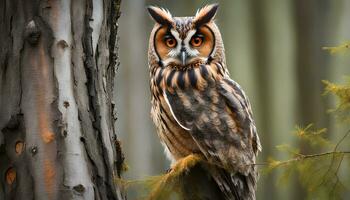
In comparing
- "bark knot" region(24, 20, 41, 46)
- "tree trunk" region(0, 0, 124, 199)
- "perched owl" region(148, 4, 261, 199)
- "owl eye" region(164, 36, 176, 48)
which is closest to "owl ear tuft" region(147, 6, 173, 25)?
"perched owl" region(148, 4, 261, 199)

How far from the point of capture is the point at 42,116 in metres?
Answer: 3.33

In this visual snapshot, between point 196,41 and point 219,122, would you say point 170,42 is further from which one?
point 219,122

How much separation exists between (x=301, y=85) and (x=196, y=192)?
6328 mm

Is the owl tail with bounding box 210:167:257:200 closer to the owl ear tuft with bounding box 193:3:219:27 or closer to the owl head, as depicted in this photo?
the owl head

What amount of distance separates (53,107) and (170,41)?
A: 130 centimetres

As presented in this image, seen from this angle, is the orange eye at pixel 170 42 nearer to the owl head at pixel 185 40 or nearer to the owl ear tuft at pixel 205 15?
the owl head at pixel 185 40

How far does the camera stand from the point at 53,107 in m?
3.35

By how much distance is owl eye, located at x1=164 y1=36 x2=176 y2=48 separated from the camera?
14.5 feet

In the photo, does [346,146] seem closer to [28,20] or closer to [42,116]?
[42,116]

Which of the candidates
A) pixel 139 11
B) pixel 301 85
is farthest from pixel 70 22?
pixel 139 11

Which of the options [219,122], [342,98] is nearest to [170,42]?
[219,122]

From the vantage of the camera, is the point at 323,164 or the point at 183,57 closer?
the point at 323,164

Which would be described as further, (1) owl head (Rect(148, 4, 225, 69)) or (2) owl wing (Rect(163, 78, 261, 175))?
(1) owl head (Rect(148, 4, 225, 69))

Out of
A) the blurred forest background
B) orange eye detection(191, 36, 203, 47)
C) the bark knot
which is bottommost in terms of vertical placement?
the blurred forest background
